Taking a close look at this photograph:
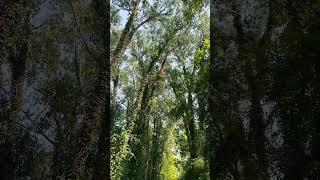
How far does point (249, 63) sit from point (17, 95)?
1652 mm

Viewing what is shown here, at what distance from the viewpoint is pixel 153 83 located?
1662cm

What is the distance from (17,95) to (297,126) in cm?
194

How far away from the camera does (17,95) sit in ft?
10.8

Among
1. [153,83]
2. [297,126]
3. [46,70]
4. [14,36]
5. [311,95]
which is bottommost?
[297,126]

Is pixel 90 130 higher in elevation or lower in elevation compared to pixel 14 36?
lower

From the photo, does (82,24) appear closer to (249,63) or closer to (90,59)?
(90,59)

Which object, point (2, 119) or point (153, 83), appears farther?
point (153, 83)

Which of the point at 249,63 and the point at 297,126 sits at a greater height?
the point at 249,63

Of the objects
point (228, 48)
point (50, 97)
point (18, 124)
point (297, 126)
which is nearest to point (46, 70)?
point (50, 97)

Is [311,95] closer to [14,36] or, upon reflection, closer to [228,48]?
[228,48]

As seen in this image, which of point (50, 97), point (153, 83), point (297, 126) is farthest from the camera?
point (153, 83)

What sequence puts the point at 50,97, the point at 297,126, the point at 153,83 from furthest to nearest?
the point at 153,83
the point at 50,97
the point at 297,126

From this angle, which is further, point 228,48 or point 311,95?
point 228,48

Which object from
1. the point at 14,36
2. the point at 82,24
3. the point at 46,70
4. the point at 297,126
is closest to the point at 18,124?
the point at 46,70
